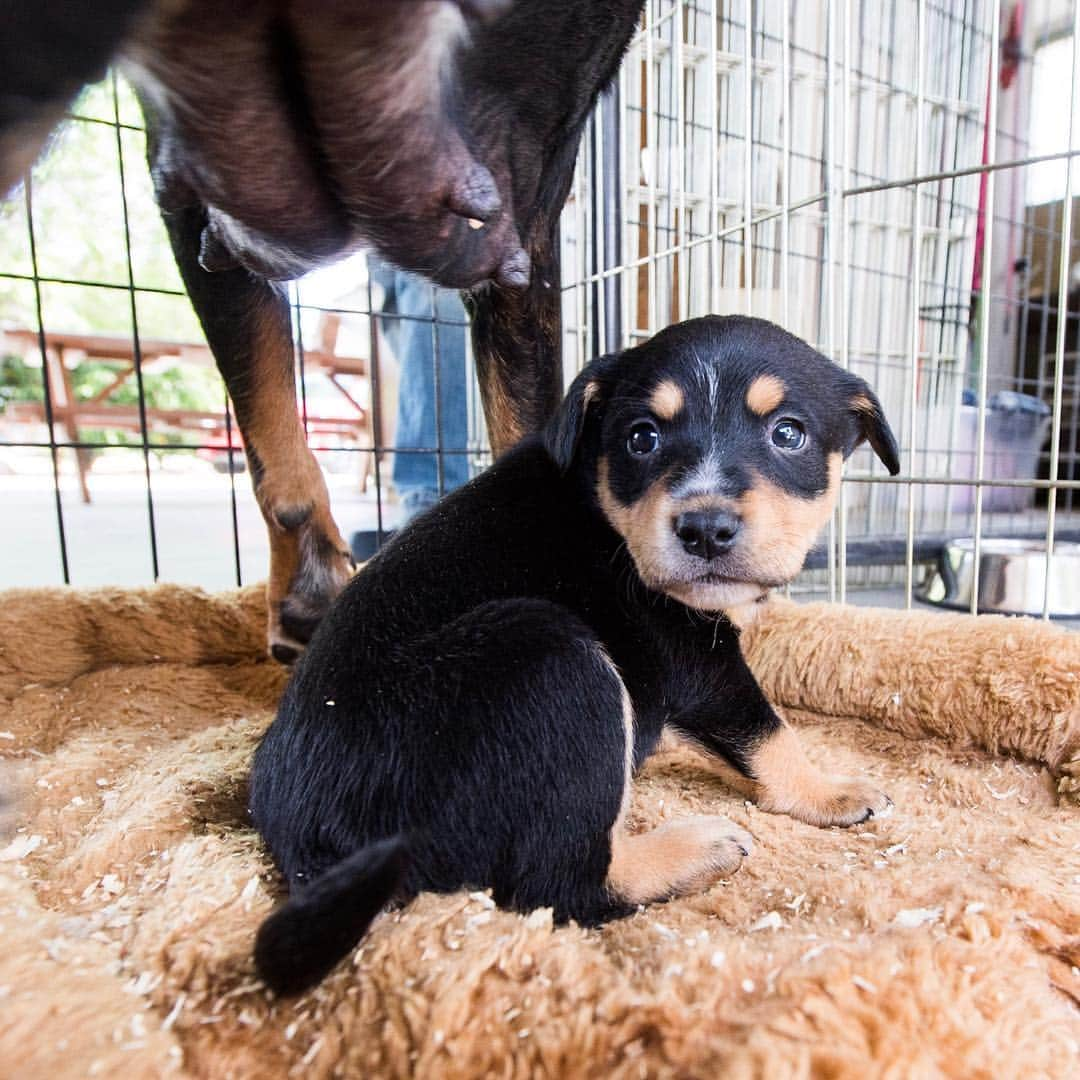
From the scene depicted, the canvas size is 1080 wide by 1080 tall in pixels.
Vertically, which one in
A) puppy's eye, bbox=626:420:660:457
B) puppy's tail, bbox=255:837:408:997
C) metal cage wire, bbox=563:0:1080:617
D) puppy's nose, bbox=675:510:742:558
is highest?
metal cage wire, bbox=563:0:1080:617

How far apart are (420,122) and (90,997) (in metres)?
0.91

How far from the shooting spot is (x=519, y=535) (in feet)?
4.32

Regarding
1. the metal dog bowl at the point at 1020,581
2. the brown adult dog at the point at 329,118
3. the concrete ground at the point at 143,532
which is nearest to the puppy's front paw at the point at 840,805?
the brown adult dog at the point at 329,118

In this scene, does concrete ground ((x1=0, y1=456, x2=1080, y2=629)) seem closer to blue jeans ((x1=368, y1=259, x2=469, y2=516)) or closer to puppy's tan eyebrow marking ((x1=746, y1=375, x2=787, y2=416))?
blue jeans ((x1=368, y1=259, x2=469, y2=516))

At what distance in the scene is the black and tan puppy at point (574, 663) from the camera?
99 centimetres

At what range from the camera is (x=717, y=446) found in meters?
1.29

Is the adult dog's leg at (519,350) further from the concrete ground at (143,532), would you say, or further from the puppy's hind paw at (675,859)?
the puppy's hind paw at (675,859)

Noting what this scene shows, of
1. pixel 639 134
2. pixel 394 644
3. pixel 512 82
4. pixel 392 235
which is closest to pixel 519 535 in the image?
pixel 394 644

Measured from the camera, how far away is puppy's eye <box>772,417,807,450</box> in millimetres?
1356

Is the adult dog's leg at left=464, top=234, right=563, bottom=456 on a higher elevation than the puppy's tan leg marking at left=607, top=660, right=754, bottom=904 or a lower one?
higher

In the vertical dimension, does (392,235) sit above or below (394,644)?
above

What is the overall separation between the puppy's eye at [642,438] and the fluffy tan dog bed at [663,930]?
0.62 m

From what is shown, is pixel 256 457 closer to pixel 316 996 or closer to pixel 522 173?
pixel 522 173

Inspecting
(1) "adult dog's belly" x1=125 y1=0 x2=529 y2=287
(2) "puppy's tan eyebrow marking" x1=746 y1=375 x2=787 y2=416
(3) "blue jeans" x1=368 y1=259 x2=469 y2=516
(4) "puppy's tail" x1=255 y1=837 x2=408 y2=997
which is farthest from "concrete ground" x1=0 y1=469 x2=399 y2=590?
(4) "puppy's tail" x1=255 y1=837 x2=408 y2=997
